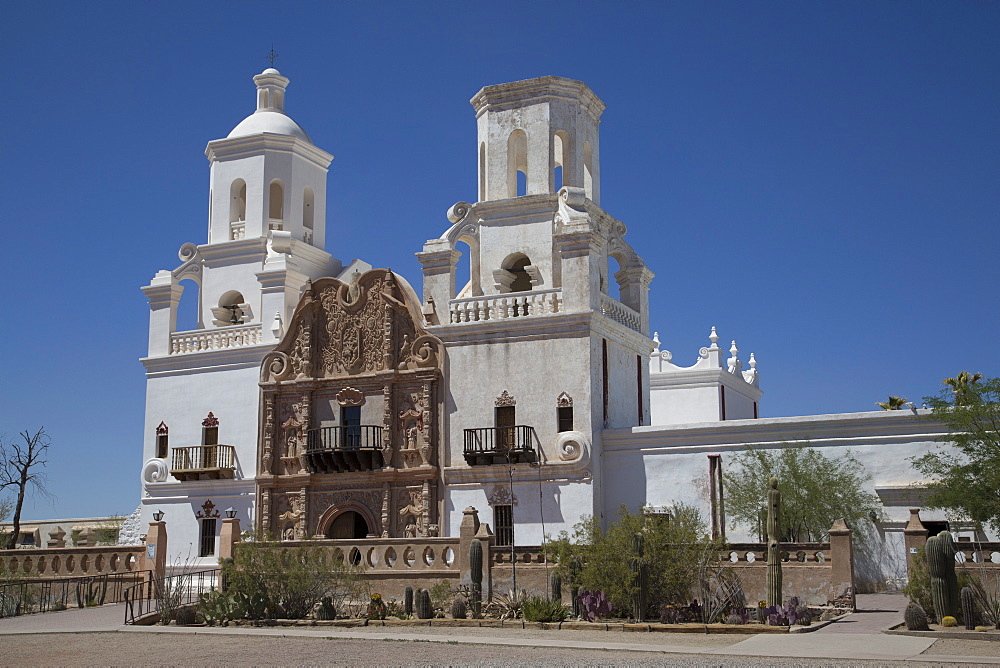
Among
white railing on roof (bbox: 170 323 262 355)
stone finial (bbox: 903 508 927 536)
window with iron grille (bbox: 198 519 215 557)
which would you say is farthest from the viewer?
white railing on roof (bbox: 170 323 262 355)

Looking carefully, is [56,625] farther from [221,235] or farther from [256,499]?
[221,235]

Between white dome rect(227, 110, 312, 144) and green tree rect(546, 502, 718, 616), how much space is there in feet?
69.9

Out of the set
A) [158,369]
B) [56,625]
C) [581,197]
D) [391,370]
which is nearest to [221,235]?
[158,369]

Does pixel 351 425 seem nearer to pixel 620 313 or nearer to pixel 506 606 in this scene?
pixel 620 313

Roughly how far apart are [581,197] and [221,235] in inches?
525

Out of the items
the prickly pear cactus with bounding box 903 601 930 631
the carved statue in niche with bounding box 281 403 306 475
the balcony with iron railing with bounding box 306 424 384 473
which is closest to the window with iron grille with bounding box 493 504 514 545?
the balcony with iron railing with bounding box 306 424 384 473

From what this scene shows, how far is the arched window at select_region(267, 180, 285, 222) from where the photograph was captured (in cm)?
3925

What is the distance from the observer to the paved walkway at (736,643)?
16594 mm

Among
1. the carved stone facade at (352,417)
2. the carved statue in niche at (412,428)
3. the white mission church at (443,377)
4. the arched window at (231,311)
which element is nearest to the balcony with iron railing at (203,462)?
the white mission church at (443,377)

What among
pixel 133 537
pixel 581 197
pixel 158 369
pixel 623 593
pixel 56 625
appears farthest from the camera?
pixel 133 537

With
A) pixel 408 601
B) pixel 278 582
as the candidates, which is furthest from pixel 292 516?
pixel 408 601

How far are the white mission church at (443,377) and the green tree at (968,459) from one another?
2.52 ft

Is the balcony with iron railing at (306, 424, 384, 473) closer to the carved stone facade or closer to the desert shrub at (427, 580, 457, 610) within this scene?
the carved stone facade

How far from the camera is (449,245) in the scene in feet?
111
